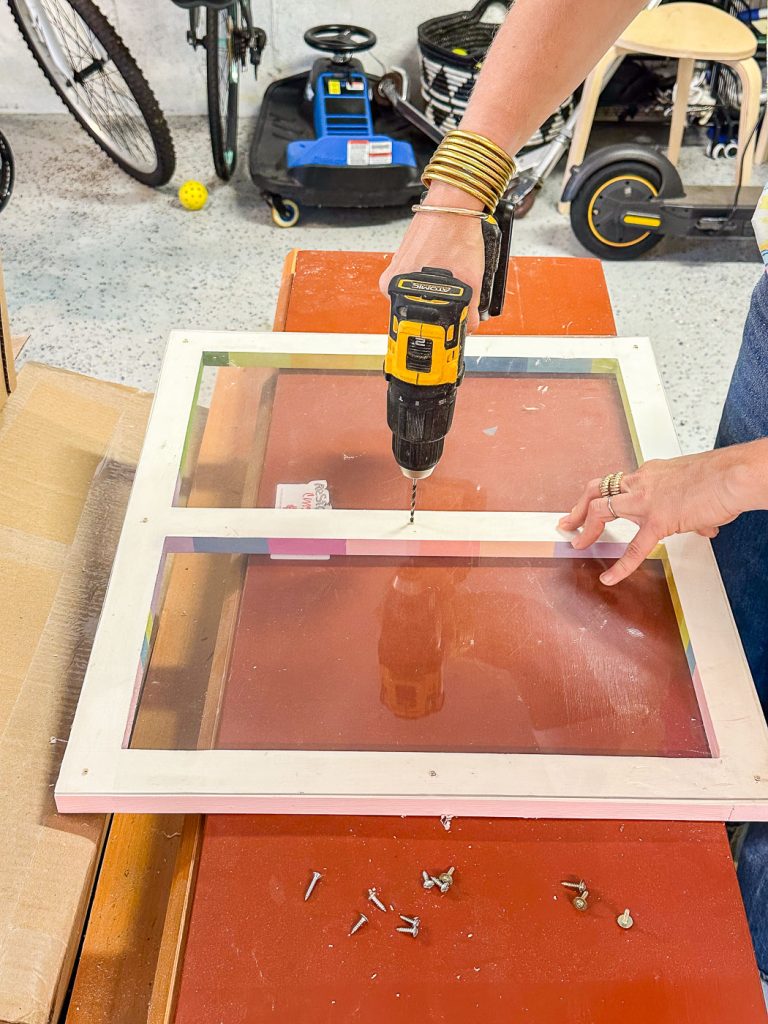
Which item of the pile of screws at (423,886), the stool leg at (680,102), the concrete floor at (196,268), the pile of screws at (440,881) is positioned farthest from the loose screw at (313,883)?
the stool leg at (680,102)

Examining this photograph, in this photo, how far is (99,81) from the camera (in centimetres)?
312

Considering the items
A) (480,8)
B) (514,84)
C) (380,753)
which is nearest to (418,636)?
(380,753)

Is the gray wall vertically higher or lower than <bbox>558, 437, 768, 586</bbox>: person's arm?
lower

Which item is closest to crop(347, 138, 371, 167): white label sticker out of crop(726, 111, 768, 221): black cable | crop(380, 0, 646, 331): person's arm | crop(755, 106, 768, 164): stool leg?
crop(726, 111, 768, 221): black cable

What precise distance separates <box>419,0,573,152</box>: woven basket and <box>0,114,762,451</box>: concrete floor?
1.01ft

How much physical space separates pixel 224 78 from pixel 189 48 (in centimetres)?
37

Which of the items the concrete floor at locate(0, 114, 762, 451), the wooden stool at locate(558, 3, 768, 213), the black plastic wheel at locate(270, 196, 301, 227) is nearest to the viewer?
the concrete floor at locate(0, 114, 762, 451)

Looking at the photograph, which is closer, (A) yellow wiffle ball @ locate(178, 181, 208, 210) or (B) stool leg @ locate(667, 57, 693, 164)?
(B) stool leg @ locate(667, 57, 693, 164)

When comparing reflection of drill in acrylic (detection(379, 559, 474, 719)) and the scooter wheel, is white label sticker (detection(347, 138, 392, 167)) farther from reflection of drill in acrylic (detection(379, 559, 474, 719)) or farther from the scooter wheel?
reflection of drill in acrylic (detection(379, 559, 474, 719))

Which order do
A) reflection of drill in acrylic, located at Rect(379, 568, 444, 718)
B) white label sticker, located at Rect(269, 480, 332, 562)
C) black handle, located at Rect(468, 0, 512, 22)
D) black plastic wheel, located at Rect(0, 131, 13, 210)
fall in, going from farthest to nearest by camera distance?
black handle, located at Rect(468, 0, 512, 22) < black plastic wheel, located at Rect(0, 131, 13, 210) < white label sticker, located at Rect(269, 480, 332, 562) < reflection of drill in acrylic, located at Rect(379, 568, 444, 718)

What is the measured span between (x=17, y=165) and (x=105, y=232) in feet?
1.85

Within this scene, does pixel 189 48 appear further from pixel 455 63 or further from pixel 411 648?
pixel 411 648

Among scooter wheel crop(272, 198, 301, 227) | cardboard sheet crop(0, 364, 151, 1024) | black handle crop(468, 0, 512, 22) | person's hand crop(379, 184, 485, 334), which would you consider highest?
person's hand crop(379, 184, 485, 334)

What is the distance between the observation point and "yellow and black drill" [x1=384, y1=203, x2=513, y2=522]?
37.4 inches
